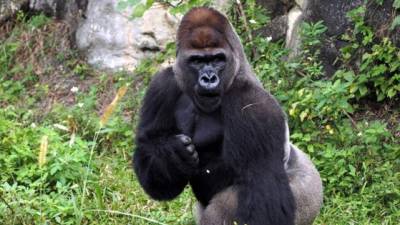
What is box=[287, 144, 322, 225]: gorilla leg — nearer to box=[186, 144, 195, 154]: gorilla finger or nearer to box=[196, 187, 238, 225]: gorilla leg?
box=[196, 187, 238, 225]: gorilla leg

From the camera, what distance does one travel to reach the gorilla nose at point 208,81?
138 inches

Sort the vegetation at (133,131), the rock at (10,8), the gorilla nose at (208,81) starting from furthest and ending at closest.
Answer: the rock at (10,8), the vegetation at (133,131), the gorilla nose at (208,81)

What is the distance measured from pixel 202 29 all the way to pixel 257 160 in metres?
0.61

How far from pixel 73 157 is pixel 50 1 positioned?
317 centimetres

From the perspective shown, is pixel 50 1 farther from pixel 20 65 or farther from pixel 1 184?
pixel 1 184

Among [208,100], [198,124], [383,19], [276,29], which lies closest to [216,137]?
[198,124]

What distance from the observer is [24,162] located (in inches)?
181

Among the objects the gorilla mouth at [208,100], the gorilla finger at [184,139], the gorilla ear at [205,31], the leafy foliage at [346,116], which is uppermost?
the gorilla ear at [205,31]

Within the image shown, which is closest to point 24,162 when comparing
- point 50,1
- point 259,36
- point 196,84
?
point 196,84

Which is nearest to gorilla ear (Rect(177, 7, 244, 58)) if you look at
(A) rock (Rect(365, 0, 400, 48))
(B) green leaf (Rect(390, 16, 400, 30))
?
(B) green leaf (Rect(390, 16, 400, 30))

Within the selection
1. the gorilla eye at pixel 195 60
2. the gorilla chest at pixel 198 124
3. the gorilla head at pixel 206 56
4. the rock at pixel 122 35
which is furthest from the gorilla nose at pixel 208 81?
the rock at pixel 122 35

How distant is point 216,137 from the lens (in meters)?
3.76

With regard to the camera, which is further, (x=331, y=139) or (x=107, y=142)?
(x=107, y=142)

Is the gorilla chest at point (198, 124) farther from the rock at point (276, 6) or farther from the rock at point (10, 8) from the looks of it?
the rock at point (10, 8)
